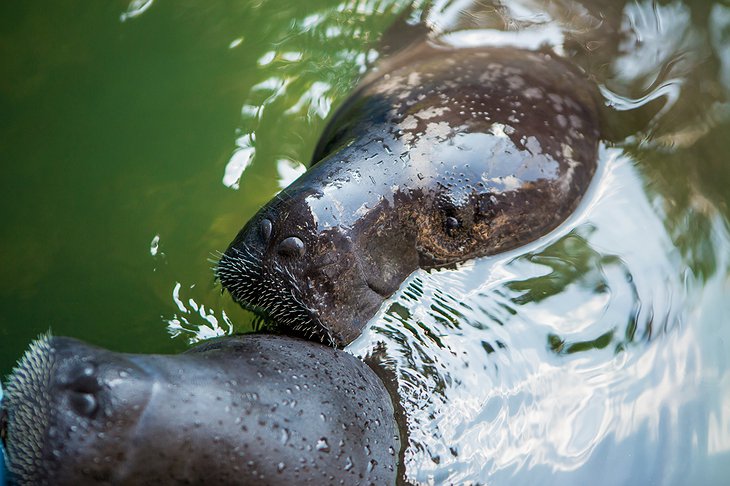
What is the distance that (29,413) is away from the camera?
2.46 meters

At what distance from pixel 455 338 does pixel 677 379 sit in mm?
1149

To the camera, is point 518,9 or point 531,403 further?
point 518,9

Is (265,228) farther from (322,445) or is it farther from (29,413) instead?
(29,413)

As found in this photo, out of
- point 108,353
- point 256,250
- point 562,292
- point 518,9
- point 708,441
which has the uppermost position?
point 108,353

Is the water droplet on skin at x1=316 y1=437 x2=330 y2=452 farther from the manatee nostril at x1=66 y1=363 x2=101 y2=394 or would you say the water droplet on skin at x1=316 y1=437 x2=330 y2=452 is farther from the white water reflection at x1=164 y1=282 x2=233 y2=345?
the white water reflection at x1=164 y1=282 x2=233 y2=345

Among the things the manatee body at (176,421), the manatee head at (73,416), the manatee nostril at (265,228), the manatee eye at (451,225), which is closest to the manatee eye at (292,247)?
the manatee nostril at (265,228)

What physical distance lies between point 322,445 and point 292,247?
3.28ft

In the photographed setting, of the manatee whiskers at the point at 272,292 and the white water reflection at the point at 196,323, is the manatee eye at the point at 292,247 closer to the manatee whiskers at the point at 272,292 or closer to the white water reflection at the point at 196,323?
the manatee whiskers at the point at 272,292

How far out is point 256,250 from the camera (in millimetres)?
3615

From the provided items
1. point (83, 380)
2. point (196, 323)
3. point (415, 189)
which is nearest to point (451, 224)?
point (415, 189)

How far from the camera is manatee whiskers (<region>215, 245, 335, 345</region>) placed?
139 inches

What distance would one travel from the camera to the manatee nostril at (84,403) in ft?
7.78

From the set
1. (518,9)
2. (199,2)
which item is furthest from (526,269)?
(199,2)

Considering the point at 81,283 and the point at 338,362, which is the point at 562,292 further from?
the point at 81,283
